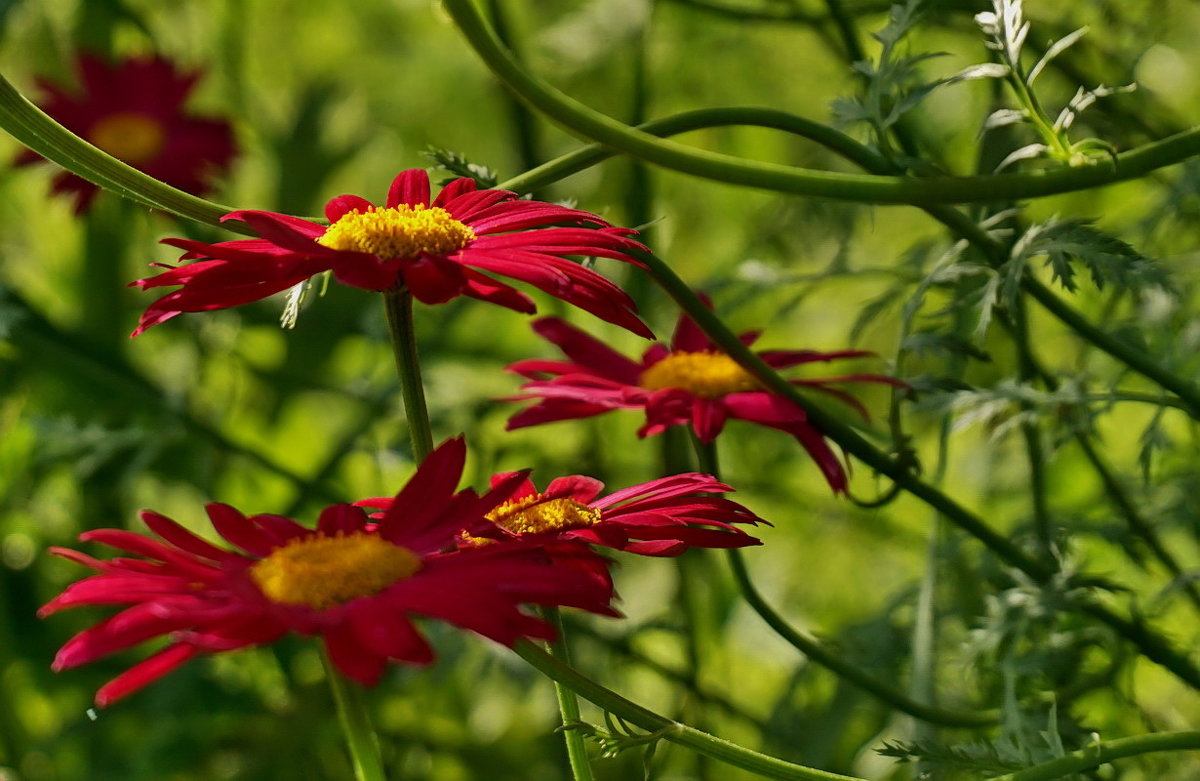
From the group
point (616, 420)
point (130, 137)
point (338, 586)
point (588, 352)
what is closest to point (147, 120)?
point (130, 137)

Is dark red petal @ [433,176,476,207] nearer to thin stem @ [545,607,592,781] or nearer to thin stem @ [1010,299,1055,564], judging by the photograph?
thin stem @ [545,607,592,781]

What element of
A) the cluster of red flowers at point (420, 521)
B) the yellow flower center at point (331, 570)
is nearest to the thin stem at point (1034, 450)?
the cluster of red flowers at point (420, 521)

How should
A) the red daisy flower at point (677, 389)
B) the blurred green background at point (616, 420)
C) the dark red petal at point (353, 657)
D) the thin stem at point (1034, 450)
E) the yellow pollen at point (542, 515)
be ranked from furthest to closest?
the blurred green background at point (616, 420), the thin stem at point (1034, 450), the red daisy flower at point (677, 389), the yellow pollen at point (542, 515), the dark red petal at point (353, 657)

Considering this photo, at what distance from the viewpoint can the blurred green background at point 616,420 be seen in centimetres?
76

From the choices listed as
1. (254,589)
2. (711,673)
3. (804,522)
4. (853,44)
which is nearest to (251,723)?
(711,673)

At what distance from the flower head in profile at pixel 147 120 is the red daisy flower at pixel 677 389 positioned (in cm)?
A: 73

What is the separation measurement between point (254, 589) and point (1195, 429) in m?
0.54

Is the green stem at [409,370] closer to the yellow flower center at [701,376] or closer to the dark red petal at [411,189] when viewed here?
the dark red petal at [411,189]

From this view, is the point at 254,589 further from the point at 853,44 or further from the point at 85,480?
the point at 85,480

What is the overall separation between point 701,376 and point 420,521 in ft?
0.63

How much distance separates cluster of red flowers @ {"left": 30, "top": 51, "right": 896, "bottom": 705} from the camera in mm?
303

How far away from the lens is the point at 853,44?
65 cm

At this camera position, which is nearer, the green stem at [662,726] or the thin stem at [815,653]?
the green stem at [662,726]

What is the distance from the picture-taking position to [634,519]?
386 millimetres
